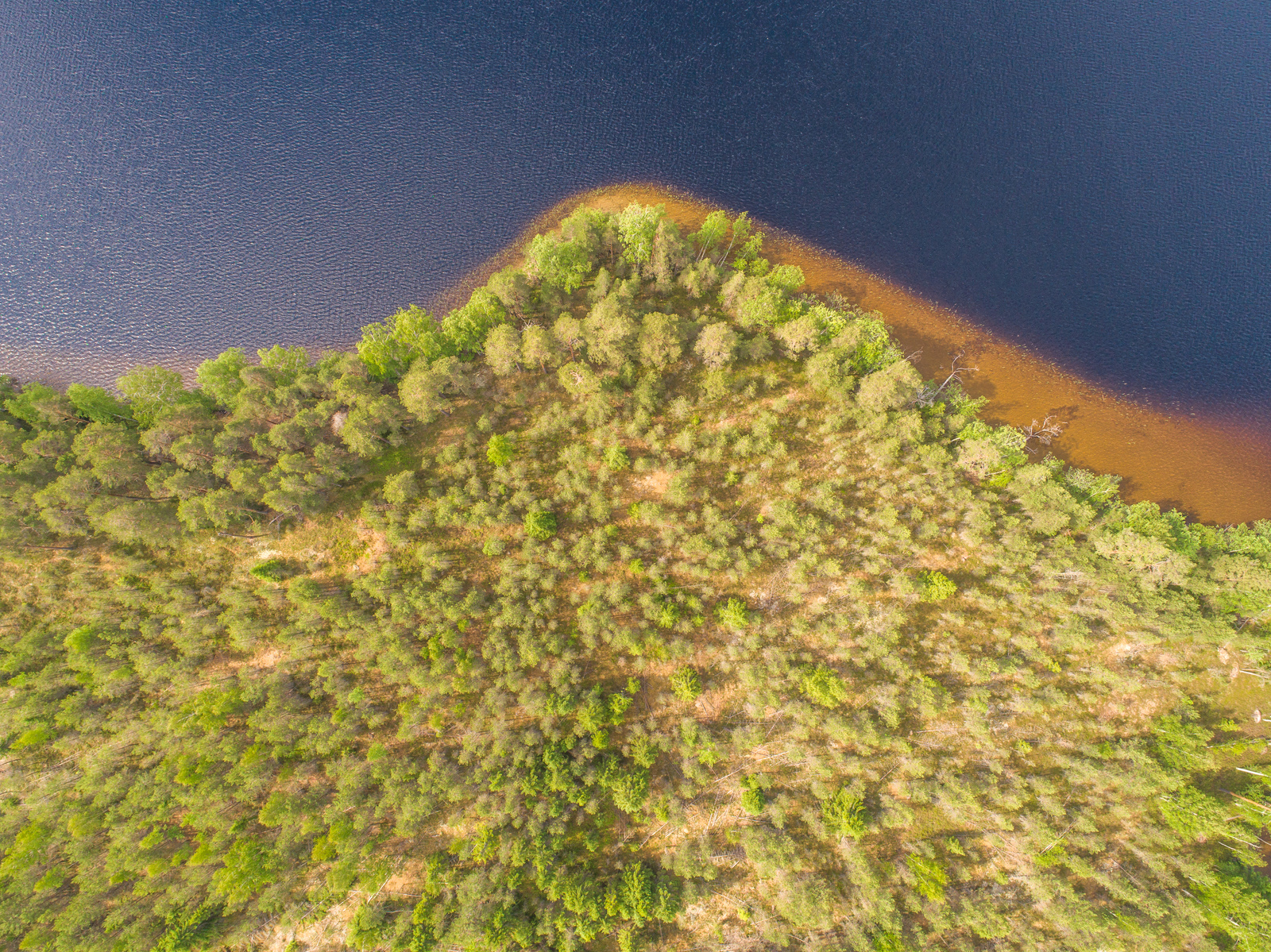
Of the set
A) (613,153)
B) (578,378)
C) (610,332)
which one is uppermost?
(613,153)

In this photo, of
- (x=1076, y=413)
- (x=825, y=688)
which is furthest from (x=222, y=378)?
(x=1076, y=413)

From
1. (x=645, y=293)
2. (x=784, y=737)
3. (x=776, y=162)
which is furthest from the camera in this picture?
(x=776, y=162)

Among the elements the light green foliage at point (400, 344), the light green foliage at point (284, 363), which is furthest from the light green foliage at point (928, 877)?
the light green foliage at point (284, 363)

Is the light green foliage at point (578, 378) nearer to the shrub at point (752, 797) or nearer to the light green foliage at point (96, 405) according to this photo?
the shrub at point (752, 797)

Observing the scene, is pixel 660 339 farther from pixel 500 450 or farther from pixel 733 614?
pixel 733 614

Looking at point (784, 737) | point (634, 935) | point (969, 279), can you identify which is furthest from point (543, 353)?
point (634, 935)

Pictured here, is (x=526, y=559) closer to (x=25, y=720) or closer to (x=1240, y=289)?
(x=25, y=720)
